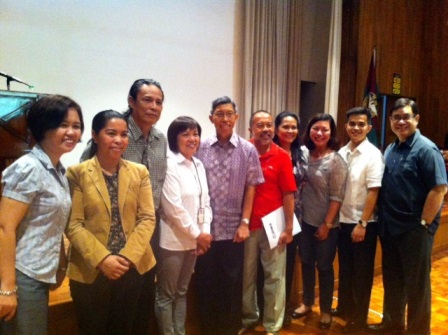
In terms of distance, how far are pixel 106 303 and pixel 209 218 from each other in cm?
65

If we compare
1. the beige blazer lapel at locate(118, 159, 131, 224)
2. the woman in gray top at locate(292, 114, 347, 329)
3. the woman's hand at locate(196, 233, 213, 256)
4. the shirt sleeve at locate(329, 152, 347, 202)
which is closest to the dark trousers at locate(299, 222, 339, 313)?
the woman in gray top at locate(292, 114, 347, 329)

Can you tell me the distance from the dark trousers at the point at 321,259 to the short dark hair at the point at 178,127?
A: 3.44 feet

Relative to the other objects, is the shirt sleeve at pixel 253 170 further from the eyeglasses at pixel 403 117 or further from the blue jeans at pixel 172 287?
the eyeglasses at pixel 403 117

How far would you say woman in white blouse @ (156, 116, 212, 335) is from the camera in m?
1.84

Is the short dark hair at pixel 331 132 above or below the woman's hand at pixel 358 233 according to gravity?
above

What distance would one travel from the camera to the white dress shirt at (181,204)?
1.83 meters

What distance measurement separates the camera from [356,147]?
7.88ft

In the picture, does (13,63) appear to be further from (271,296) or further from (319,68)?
(319,68)

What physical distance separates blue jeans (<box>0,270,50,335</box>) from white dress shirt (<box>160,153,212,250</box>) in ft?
2.17

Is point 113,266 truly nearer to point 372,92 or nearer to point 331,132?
point 331,132

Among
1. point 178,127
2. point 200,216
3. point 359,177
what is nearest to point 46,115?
point 178,127

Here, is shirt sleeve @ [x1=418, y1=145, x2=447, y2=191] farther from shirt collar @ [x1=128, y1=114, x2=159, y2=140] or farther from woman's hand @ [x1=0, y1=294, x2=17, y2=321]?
woman's hand @ [x1=0, y1=294, x2=17, y2=321]

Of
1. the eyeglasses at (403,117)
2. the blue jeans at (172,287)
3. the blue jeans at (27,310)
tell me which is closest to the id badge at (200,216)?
the blue jeans at (172,287)

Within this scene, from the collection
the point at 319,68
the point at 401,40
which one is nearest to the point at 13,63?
the point at 319,68
